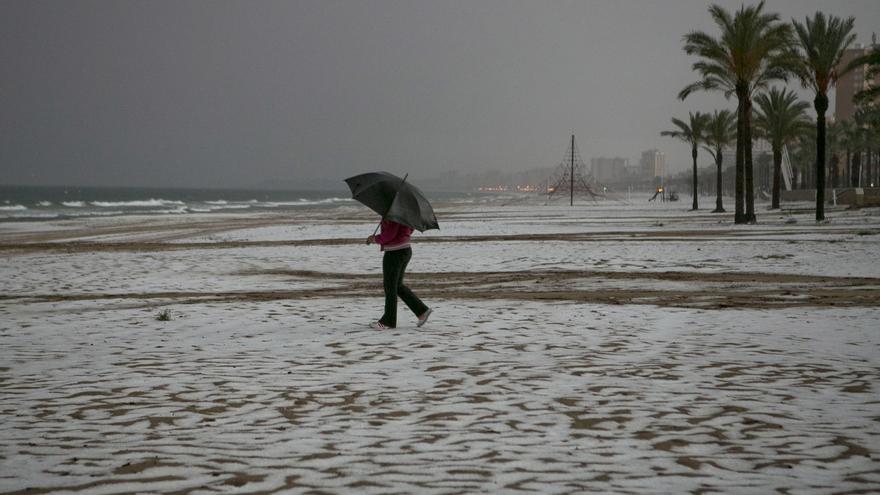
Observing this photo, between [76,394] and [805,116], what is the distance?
200 feet

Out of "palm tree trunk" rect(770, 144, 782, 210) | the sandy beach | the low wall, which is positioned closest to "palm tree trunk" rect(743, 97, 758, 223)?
the low wall

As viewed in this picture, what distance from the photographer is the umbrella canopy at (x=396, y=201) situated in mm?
8992

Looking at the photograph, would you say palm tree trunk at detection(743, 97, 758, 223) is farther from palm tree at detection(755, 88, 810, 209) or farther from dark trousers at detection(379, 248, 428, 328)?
dark trousers at detection(379, 248, 428, 328)

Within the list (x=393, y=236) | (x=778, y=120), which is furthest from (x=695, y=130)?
(x=393, y=236)

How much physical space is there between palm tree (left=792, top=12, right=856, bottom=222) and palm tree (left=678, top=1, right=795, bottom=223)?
76cm

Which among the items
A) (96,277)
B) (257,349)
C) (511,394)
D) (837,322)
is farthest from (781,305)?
(96,277)

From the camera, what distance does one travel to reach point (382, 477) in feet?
13.9

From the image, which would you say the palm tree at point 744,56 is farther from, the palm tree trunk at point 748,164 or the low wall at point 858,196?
the low wall at point 858,196

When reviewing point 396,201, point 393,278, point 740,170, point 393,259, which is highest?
point 740,170

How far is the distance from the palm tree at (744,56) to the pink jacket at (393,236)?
2748 cm

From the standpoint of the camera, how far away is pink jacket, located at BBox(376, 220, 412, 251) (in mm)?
9117

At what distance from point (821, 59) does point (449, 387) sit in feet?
107

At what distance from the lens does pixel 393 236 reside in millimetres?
9148

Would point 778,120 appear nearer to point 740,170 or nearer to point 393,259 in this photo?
point 740,170
